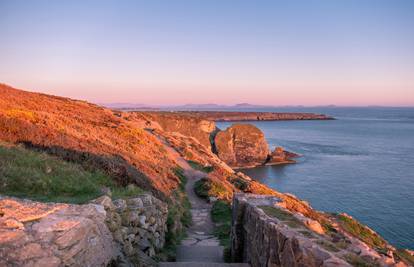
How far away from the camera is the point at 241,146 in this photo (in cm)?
6431

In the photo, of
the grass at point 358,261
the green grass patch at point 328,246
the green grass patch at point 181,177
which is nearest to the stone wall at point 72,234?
the green grass patch at point 328,246

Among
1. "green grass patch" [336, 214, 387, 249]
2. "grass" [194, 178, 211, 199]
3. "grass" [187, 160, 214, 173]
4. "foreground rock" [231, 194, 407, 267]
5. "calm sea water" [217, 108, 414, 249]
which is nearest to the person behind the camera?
"foreground rock" [231, 194, 407, 267]

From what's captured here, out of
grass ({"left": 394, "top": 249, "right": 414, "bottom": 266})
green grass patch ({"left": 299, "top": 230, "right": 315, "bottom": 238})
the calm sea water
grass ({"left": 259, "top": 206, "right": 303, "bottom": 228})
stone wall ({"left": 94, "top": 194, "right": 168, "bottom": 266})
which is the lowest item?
the calm sea water

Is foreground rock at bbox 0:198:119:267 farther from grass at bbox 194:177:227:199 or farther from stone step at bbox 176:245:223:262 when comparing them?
grass at bbox 194:177:227:199

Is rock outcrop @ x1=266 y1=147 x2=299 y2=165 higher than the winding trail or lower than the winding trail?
lower

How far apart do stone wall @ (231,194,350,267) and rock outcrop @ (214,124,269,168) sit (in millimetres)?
51141

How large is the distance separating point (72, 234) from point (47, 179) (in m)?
4.00

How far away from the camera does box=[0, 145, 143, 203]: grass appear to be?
27.2 feet

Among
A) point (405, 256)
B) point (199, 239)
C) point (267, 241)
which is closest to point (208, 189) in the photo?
point (199, 239)

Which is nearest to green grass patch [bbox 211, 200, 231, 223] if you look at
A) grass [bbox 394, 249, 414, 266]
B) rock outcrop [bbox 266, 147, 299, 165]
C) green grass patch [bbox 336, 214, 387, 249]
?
green grass patch [bbox 336, 214, 387, 249]

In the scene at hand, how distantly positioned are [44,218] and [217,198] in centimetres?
1503

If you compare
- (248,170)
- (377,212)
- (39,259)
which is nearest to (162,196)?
Result: (39,259)

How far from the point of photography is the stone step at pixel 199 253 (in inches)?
434

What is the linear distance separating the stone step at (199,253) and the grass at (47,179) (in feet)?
8.06
